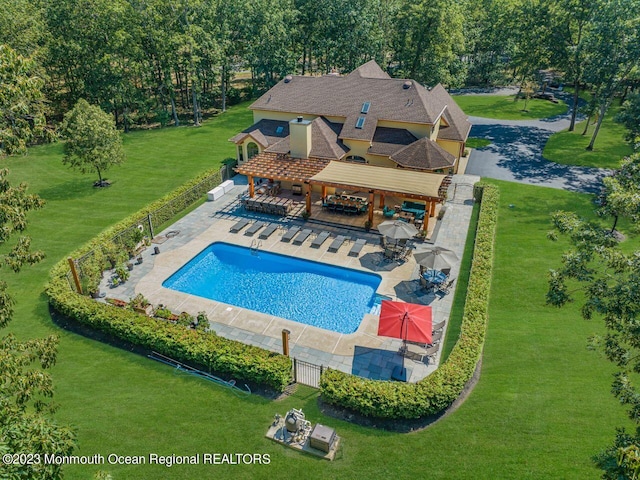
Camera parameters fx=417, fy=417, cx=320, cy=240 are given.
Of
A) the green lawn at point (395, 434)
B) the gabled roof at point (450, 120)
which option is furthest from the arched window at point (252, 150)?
the green lawn at point (395, 434)

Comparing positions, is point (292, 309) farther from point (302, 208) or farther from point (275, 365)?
point (302, 208)

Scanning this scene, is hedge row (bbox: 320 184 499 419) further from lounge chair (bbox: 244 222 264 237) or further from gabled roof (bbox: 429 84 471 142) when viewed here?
gabled roof (bbox: 429 84 471 142)

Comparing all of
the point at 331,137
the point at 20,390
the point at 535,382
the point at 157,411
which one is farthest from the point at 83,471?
the point at 331,137

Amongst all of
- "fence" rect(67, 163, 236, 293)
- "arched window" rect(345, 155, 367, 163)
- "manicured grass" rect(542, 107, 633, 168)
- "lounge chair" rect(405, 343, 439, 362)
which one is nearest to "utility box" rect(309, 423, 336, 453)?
"lounge chair" rect(405, 343, 439, 362)

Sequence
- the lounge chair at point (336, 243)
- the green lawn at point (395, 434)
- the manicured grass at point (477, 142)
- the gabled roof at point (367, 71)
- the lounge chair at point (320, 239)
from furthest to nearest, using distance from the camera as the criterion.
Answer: the manicured grass at point (477, 142)
the gabled roof at point (367, 71)
the lounge chair at point (320, 239)
the lounge chair at point (336, 243)
the green lawn at point (395, 434)

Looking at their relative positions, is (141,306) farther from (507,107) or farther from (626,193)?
(507,107)

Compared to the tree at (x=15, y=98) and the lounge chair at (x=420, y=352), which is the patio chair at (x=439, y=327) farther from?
the tree at (x=15, y=98)

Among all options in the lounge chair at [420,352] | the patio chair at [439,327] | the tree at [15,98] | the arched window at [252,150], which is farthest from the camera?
the arched window at [252,150]

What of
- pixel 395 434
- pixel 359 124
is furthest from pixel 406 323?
pixel 359 124
